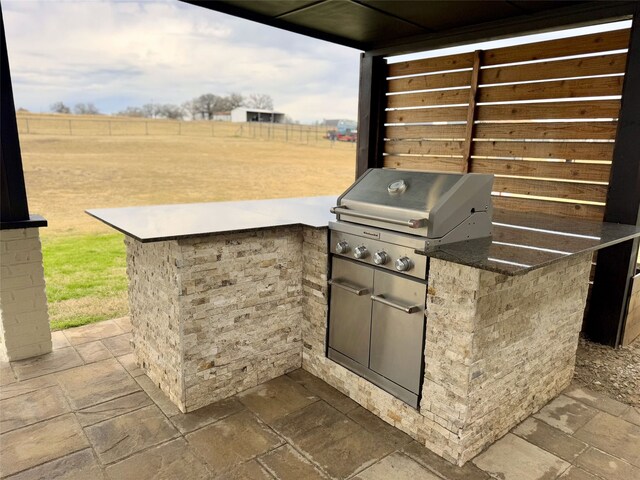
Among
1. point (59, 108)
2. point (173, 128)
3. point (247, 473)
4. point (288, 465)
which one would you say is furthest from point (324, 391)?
point (173, 128)

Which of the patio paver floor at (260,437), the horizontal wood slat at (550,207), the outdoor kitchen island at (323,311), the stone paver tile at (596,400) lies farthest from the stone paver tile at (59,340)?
the horizontal wood slat at (550,207)

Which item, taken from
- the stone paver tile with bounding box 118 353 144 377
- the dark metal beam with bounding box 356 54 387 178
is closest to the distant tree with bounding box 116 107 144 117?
the dark metal beam with bounding box 356 54 387 178

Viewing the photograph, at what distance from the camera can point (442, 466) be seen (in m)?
1.90

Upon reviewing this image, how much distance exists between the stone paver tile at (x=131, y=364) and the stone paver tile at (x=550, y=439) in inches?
87.4

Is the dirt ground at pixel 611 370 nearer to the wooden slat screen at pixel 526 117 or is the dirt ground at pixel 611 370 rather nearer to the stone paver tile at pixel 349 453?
the wooden slat screen at pixel 526 117

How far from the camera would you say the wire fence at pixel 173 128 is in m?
10.9

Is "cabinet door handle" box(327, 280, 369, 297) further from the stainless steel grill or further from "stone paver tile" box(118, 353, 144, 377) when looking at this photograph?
"stone paver tile" box(118, 353, 144, 377)

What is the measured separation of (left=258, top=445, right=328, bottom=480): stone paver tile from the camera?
1.82 meters

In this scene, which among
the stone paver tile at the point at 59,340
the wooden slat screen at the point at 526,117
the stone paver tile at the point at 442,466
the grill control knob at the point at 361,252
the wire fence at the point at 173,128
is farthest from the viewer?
the wire fence at the point at 173,128

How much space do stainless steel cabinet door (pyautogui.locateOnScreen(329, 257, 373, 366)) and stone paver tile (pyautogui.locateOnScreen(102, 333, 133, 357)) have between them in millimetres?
1487

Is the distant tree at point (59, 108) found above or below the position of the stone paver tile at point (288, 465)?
above

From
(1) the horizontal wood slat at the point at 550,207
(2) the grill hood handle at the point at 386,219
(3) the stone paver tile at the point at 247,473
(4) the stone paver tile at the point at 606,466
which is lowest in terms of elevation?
(3) the stone paver tile at the point at 247,473

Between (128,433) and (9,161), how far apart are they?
1.74 m

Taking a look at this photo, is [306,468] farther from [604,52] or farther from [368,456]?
[604,52]
